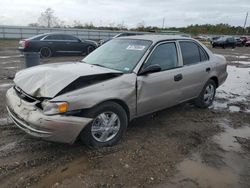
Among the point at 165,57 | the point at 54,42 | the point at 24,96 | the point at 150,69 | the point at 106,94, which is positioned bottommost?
the point at 54,42

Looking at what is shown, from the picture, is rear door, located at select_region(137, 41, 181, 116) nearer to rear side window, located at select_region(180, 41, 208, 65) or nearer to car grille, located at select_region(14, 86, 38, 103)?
rear side window, located at select_region(180, 41, 208, 65)

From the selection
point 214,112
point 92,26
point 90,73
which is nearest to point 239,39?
point 92,26

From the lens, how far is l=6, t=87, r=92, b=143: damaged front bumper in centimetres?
361

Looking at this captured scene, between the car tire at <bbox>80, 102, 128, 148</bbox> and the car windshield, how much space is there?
77 centimetres

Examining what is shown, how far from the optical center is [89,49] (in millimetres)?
18250

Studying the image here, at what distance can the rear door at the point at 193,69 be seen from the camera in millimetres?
5576

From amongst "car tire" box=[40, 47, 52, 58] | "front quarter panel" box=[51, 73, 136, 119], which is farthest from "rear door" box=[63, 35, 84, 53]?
"front quarter panel" box=[51, 73, 136, 119]

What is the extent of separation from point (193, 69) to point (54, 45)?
12.7 meters

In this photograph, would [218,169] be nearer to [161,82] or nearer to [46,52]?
[161,82]

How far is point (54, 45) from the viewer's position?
16875mm

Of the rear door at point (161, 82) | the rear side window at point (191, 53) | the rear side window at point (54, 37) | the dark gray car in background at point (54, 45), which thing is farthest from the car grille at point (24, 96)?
the rear side window at point (54, 37)

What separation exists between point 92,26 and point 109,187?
5650cm

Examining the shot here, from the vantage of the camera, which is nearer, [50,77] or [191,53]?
[50,77]

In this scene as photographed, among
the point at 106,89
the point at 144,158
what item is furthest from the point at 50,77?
the point at 144,158
